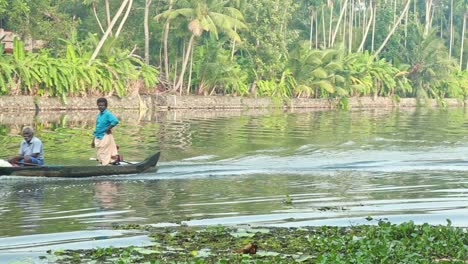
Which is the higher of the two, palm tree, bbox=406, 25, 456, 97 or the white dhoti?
palm tree, bbox=406, 25, 456, 97

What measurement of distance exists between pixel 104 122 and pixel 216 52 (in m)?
33.0

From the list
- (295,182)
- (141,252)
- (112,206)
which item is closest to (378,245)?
(141,252)

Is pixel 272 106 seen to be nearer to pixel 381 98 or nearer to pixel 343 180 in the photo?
pixel 381 98

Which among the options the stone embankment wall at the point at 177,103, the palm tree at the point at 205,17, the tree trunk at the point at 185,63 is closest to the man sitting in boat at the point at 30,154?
the stone embankment wall at the point at 177,103

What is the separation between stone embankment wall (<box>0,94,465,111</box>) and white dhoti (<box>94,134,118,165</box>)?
22791 mm

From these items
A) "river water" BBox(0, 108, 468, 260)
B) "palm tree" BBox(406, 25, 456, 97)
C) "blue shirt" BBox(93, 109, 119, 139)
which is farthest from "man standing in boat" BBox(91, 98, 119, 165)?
"palm tree" BBox(406, 25, 456, 97)

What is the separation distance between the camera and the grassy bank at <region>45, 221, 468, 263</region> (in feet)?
28.9

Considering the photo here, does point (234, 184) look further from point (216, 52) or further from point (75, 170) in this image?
point (216, 52)

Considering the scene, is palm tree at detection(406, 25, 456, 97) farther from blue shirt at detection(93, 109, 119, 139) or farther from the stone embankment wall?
blue shirt at detection(93, 109, 119, 139)

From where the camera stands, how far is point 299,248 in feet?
31.7

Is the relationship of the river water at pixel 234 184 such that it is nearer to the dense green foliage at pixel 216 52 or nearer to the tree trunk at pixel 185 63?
the dense green foliage at pixel 216 52

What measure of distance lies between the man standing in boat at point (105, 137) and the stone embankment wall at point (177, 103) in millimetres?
22793

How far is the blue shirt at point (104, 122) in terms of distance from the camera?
57.7ft

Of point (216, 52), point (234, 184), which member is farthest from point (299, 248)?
point (216, 52)
